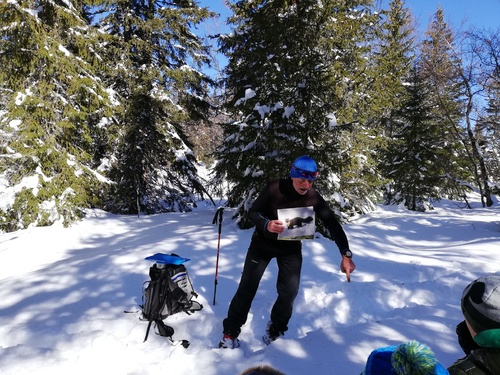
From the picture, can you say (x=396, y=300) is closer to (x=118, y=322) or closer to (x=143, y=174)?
(x=118, y=322)

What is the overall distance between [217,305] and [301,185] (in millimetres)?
2542

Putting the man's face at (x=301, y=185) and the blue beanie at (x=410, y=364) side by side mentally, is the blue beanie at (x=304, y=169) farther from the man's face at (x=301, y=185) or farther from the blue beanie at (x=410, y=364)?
the blue beanie at (x=410, y=364)

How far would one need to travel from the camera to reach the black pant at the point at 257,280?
3.87 metres

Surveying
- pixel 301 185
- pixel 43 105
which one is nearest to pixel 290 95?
pixel 301 185

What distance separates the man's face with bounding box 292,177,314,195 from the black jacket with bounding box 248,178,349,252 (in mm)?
81

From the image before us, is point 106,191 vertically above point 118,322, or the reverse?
point 106,191

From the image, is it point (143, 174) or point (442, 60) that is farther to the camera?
point (442, 60)

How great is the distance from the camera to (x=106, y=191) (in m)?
12.5

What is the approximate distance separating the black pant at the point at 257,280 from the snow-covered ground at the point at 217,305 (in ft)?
1.15

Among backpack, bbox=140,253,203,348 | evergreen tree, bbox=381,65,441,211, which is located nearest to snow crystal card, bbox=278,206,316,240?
backpack, bbox=140,253,203,348

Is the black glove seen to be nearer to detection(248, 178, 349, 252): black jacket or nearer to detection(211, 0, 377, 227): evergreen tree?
detection(248, 178, 349, 252): black jacket

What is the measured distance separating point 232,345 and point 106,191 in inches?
404

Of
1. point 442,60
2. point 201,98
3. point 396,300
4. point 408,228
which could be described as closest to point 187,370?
point 396,300

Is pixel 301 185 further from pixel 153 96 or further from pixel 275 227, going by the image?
pixel 153 96
